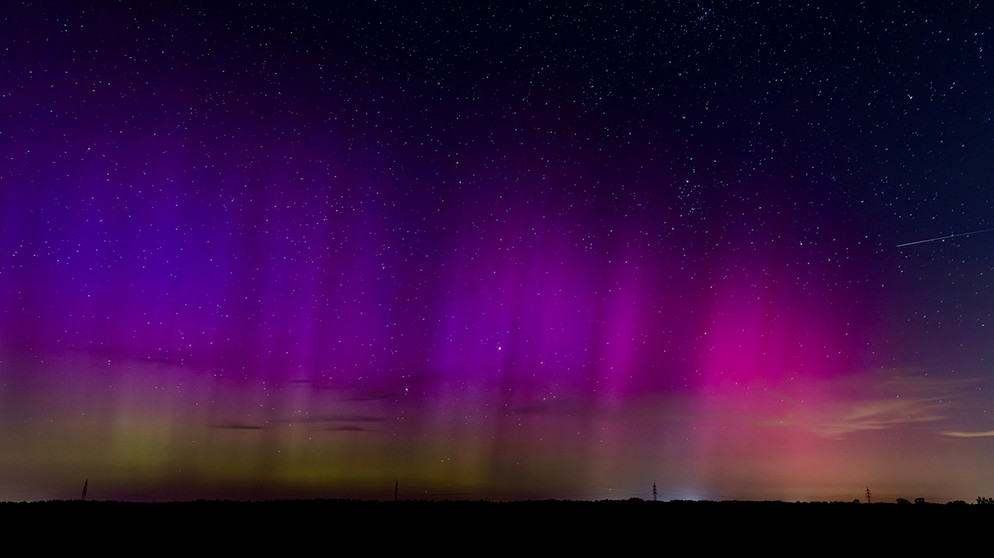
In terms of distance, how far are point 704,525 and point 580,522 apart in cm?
268

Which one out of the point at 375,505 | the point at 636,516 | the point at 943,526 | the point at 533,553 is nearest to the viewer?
the point at 533,553

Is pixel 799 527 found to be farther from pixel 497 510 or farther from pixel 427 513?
pixel 427 513

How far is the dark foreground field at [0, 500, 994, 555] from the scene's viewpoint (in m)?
10.5

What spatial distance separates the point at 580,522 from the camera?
13.0m

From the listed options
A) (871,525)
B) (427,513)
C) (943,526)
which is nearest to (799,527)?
(871,525)

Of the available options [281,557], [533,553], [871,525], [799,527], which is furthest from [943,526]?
[281,557]

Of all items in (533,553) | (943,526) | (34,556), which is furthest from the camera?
(943,526)

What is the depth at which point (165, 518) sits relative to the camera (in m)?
12.6

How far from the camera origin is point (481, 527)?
12219 mm

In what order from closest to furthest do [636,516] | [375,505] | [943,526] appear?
[943,526] < [636,516] < [375,505]

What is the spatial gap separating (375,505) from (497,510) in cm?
349

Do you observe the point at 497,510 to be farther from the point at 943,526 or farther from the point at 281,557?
the point at 943,526

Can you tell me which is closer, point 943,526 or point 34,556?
point 34,556

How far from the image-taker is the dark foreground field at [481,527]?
34.4 ft
